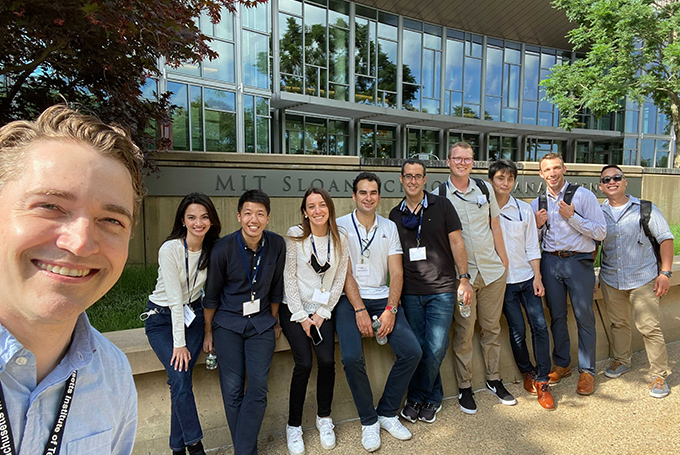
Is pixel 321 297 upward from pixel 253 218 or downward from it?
downward

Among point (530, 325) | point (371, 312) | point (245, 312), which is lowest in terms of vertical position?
point (530, 325)

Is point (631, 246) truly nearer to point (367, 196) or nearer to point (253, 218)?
point (367, 196)

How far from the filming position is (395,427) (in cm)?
343

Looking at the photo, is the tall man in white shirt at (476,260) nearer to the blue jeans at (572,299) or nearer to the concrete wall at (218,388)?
the concrete wall at (218,388)

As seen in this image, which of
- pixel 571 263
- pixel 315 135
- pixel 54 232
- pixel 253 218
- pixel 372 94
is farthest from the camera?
pixel 372 94

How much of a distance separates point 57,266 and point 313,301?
8.67 feet

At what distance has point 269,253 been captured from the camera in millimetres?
3383

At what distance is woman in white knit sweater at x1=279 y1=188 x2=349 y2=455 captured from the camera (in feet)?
10.9

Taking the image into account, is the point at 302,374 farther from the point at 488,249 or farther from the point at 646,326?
the point at 646,326

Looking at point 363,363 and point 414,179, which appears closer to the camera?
point 363,363

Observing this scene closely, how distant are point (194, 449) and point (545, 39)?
26540mm

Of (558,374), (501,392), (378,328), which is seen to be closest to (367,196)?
(378,328)

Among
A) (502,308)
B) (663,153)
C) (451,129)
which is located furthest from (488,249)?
(663,153)

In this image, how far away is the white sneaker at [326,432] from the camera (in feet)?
10.8
